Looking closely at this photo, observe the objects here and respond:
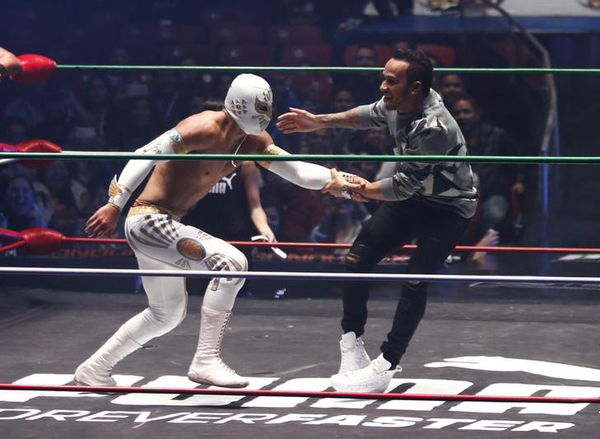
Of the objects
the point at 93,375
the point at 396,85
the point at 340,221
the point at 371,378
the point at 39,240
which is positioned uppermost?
the point at 396,85

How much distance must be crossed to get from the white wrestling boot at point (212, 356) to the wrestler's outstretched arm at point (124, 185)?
2.09 ft

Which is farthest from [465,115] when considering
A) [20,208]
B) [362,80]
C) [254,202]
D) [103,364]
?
[103,364]

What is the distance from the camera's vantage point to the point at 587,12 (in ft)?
28.5

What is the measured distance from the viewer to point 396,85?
5.57 m

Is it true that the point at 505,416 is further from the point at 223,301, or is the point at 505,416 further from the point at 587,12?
the point at 587,12

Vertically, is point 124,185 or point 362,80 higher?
point 362,80

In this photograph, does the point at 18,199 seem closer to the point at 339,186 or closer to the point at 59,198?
the point at 59,198

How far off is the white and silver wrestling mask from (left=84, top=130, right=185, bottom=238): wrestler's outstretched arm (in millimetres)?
291

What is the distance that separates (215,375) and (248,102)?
1080 mm

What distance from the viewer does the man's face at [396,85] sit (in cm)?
554

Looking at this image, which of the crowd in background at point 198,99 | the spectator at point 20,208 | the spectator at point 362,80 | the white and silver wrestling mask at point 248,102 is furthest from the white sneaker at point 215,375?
the spectator at point 362,80

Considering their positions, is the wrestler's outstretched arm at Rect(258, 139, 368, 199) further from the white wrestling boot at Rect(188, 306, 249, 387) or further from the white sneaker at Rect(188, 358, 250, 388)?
the white sneaker at Rect(188, 358, 250, 388)

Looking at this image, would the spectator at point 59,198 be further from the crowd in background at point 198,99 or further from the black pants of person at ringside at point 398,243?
the black pants of person at ringside at point 398,243

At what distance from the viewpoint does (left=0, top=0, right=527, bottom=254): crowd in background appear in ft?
28.1
